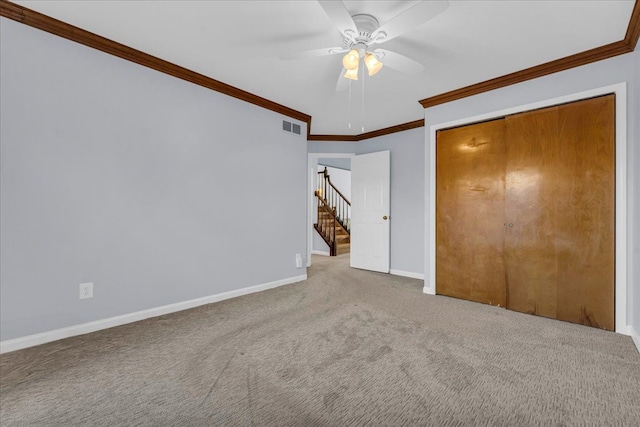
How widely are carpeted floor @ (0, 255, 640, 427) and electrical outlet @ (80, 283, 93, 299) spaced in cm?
32

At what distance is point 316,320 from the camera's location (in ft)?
9.07

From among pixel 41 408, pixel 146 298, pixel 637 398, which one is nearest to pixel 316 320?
pixel 146 298

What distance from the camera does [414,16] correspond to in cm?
173

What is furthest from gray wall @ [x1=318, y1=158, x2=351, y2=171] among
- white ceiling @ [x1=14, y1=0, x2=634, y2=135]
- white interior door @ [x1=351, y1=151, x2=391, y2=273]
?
white ceiling @ [x1=14, y1=0, x2=634, y2=135]

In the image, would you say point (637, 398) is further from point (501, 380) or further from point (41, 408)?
point (41, 408)

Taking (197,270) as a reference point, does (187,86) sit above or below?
above

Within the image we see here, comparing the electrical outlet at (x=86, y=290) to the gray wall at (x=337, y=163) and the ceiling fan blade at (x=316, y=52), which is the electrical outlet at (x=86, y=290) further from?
the gray wall at (x=337, y=163)

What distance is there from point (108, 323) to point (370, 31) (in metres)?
3.25

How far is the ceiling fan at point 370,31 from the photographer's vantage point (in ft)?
5.47

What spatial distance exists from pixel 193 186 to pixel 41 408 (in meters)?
2.08

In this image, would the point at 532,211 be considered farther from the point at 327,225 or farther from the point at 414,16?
the point at 327,225

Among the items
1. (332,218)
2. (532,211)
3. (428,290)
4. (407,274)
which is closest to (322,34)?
(532,211)

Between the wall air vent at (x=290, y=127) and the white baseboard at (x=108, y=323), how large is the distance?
7.29 ft

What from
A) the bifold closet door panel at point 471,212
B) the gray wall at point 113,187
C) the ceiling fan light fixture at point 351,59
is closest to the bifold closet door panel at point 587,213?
the bifold closet door panel at point 471,212
